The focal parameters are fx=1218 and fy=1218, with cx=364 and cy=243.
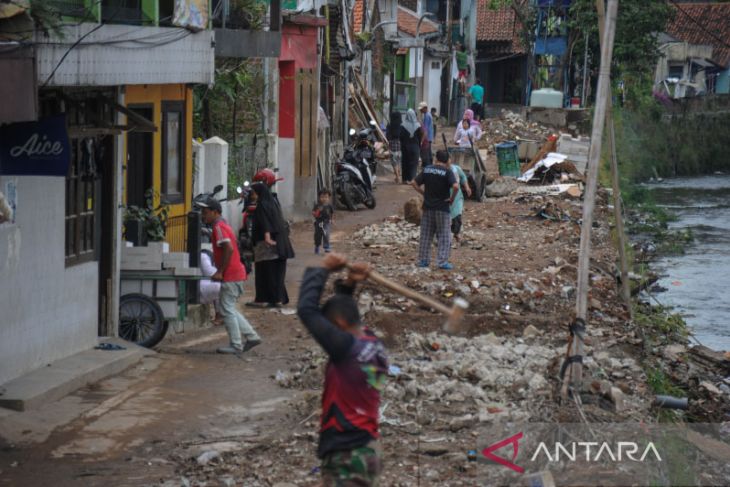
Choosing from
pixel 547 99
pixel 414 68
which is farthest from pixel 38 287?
pixel 414 68

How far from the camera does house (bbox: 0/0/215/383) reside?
29.4ft

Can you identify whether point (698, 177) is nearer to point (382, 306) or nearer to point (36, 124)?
point (382, 306)

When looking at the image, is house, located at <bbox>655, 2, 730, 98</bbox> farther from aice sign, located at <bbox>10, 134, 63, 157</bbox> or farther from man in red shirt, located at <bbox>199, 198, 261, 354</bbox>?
aice sign, located at <bbox>10, 134, 63, 157</bbox>

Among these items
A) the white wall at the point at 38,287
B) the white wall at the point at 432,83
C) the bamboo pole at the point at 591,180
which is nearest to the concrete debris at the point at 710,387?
the bamboo pole at the point at 591,180

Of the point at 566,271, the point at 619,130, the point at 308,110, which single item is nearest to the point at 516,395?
the point at 566,271

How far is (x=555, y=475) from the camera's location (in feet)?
26.8

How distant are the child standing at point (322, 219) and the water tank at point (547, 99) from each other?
80.1 feet

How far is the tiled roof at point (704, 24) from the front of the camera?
61031mm

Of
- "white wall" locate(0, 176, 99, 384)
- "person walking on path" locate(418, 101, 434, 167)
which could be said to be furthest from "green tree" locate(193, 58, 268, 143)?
"person walking on path" locate(418, 101, 434, 167)

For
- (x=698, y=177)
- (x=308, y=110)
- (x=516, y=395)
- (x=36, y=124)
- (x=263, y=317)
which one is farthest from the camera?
(x=698, y=177)

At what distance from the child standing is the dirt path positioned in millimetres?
4791

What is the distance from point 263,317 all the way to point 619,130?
88.2ft

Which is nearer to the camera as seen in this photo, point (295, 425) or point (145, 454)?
point (145, 454)

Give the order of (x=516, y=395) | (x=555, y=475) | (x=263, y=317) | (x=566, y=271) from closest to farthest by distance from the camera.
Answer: (x=555, y=475)
(x=516, y=395)
(x=263, y=317)
(x=566, y=271)
